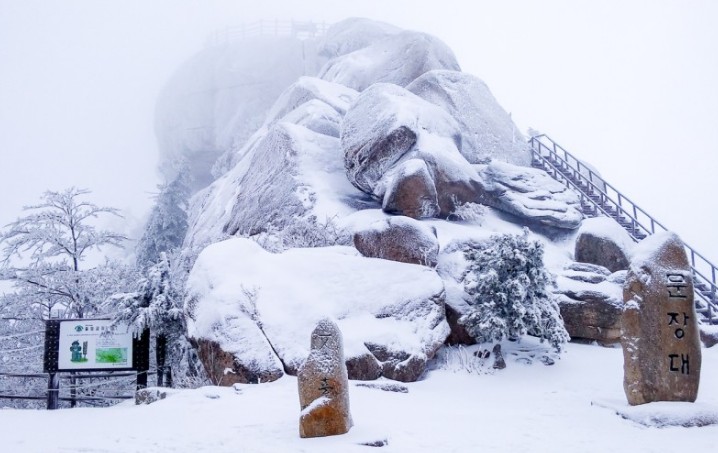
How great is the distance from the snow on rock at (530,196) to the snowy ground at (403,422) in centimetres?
818

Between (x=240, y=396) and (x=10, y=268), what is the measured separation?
31.2ft

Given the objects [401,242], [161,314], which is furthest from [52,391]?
[401,242]

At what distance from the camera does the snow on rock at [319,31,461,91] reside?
26719 mm

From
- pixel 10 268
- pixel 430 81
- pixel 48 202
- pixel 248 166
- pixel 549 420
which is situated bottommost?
pixel 549 420

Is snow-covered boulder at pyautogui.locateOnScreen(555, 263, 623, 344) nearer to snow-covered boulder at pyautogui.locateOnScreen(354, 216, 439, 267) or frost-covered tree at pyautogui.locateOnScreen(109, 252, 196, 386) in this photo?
snow-covered boulder at pyautogui.locateOnScreen(354, 216, 439, 267)

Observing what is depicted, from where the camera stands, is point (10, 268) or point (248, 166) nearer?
point (10, 268)

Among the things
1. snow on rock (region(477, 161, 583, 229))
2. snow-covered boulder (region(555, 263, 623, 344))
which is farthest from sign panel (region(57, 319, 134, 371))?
snow on rock (region(477, 161, 583, 229))

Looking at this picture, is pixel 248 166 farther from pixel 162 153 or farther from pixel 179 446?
pixel 162 153

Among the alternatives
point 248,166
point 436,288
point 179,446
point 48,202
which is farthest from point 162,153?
point 179,446

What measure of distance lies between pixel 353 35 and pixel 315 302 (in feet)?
97.5

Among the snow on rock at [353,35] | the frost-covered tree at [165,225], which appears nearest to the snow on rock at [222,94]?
the snow on rock at [353,35]

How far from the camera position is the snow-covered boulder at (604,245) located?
15617mm

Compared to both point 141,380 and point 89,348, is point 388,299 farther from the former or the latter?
point 89,348

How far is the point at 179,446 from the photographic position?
6883 millimetres
